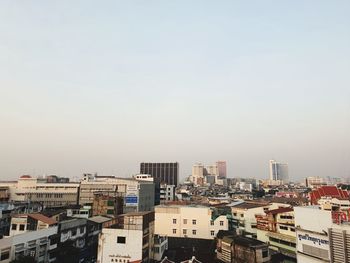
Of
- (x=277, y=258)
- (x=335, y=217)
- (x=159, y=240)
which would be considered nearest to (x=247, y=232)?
(x=277, y=258)

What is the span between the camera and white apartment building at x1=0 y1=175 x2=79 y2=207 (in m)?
78.2

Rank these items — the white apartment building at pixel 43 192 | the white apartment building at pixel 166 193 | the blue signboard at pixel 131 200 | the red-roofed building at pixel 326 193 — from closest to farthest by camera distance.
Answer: the red-roofed building at pixel 326 193, the blue signboard at pixel 131 200, the white apartment building at pixel 43 192, the white apartment building at pixel 166 193

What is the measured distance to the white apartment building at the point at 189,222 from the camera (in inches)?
2066

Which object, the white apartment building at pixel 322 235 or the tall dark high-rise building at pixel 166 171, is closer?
the white apartment building at pixel 322 235

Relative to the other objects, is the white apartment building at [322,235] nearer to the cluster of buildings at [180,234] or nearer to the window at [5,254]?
the cluster of buildings at [180,234]

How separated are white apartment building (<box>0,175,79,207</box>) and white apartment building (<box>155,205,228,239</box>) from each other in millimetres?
37021

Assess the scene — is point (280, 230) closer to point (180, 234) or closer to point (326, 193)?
point (180, 234)

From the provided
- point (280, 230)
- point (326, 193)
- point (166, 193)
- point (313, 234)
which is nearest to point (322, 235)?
point (313, 234)

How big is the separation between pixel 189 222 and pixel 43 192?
150 feet

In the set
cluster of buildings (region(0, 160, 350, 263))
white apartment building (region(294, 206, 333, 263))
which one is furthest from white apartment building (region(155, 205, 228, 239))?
white apartment building (region(294, 206, 333, 263))

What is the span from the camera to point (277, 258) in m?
39.9

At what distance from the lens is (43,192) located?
259ft

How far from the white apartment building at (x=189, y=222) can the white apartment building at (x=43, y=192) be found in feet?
121

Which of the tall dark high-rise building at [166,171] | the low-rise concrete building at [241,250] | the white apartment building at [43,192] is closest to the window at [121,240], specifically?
the low-rise concrete building at [241,250]
